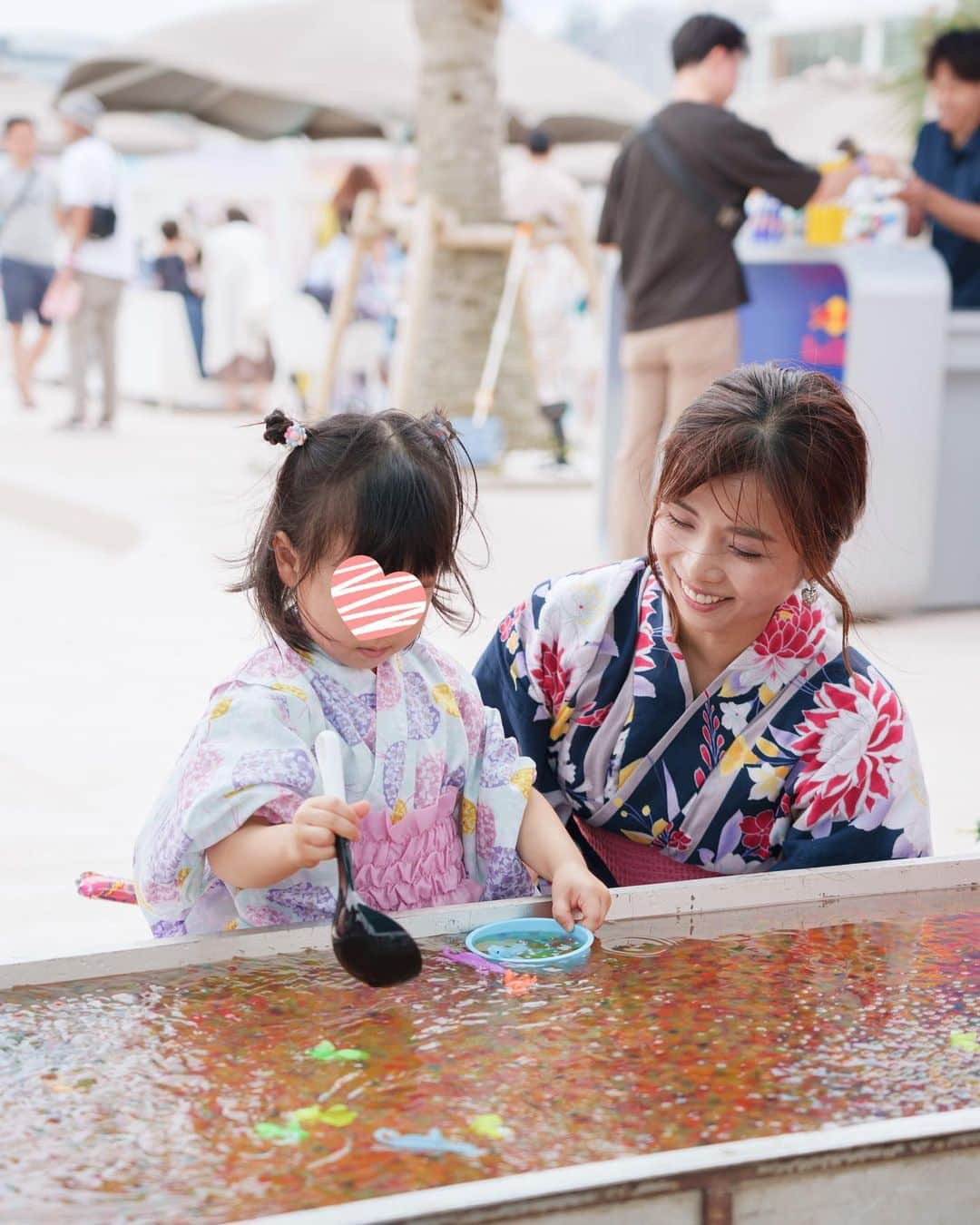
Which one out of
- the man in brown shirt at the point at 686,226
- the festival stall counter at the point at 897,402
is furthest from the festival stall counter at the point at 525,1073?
the man in brown shirt at the point at 686,226

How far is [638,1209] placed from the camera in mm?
1213

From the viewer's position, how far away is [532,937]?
5.89ft

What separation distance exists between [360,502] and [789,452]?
54 cm

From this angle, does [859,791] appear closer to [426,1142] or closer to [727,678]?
[727,678]

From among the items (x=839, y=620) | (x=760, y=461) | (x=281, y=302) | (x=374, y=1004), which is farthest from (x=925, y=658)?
(x=281, y=302)

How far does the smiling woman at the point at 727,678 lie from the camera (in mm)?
2006

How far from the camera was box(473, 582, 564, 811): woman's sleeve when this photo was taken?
2326 mm

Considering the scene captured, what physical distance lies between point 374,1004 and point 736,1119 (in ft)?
1.25

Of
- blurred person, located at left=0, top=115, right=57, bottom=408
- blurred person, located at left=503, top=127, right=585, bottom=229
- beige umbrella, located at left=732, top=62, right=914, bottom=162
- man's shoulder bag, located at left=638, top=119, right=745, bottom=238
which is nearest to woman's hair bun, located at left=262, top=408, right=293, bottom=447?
man's shoulder bag, located at left=638, top=119, right=745, bottom=238

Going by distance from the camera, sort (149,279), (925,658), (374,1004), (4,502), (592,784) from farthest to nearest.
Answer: (149,279) → (4,502) → (925,658) → (592,784) → (374,1004)

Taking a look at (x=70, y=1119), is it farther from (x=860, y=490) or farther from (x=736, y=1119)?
(x=860, y=490)

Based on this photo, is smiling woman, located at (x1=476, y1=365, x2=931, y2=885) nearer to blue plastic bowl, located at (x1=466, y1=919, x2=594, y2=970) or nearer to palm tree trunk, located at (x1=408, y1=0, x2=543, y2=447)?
blue plastic bowl, located at (x1=466, y1=919, x2=594, y2=970)

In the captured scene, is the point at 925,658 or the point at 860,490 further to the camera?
the point at 925,658

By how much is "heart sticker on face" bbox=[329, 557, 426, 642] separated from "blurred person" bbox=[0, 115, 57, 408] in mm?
9249
